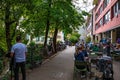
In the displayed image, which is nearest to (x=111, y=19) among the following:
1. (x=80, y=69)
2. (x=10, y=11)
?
(x=10, y=11)

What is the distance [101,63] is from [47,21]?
1366cm

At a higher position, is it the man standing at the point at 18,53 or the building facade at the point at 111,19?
the building facade at the point at 111,19

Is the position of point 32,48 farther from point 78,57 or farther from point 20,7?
point 78,57

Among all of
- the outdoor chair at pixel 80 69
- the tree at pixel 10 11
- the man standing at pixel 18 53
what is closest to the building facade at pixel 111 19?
the tree at pixel 10 11

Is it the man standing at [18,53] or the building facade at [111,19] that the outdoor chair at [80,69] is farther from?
the building facade at [111,19]

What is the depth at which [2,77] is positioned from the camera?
35.2 ft

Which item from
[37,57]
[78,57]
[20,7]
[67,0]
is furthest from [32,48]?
[67,0]

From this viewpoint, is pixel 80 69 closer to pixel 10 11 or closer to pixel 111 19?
pixel 10 11

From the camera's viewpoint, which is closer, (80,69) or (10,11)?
(80,69)

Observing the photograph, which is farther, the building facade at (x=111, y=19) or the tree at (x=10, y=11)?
the building facade at (x=111, y=19)

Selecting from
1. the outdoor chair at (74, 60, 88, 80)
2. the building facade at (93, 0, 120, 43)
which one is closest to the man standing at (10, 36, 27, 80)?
the outdoor chair at (74, 60, 88, 80)

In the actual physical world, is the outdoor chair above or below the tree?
below

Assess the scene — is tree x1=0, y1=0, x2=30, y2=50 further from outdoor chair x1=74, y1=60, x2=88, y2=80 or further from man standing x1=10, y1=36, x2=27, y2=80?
outdoor chair x1=74, y1=60, x2=88, y2=80

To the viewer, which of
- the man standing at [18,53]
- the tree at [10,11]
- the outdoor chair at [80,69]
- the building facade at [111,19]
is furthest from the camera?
the building facade at [111,19]
